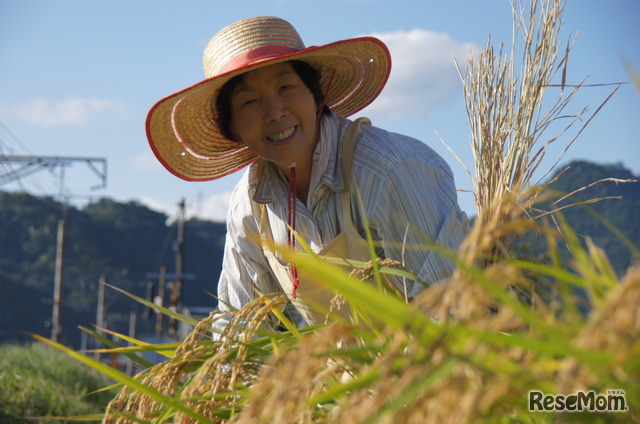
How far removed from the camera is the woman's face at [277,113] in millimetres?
2557

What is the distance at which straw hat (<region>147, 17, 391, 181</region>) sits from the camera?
261cm

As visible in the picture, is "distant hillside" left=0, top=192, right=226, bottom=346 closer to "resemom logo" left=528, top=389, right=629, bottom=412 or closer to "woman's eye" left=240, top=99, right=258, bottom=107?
"woman's eye" left=240, top=99, right=258, bottom=107

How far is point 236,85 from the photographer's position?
2.68m

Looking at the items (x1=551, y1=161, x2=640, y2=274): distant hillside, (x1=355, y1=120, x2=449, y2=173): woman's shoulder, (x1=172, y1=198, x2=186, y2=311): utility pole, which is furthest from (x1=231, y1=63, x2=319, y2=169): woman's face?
(x1=172, y1=198, x2=186, y2=311): utility pole

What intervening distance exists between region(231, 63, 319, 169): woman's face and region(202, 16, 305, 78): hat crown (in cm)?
7

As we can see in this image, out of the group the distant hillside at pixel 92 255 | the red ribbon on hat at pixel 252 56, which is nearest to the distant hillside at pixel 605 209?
the red ribbon on hat at pixel 252 56

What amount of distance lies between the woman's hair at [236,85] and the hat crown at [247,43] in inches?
2.6

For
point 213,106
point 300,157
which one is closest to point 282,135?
point 300,157

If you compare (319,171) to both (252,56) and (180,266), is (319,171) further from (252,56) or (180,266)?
(180,266)

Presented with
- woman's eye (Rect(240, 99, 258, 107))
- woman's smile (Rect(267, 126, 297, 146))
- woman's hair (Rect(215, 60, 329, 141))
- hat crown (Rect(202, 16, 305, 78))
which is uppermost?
hat crown (Rect(202, 16, 305, 78))

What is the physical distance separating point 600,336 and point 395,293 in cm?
90

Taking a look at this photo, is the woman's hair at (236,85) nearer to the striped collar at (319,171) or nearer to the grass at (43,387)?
the striped collar at (319,171)

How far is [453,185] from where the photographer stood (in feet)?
8.55

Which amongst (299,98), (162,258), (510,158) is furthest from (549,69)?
(162,258)
